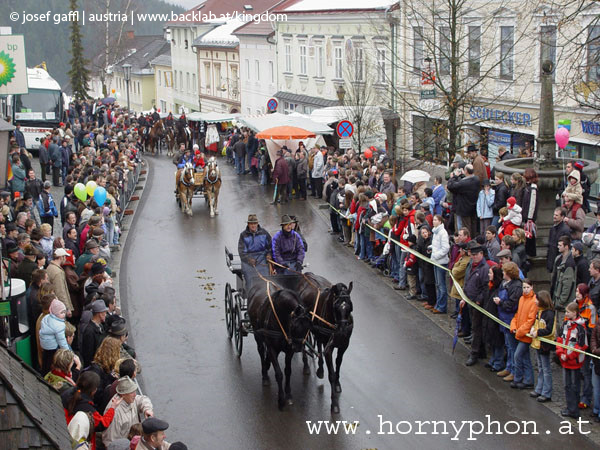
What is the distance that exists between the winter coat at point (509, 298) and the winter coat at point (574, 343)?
→ 4.04 feet

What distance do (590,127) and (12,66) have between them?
619 inches

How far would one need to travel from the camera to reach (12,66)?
2078 centimetres

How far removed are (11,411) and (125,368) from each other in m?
3.72

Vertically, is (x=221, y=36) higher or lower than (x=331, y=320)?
higher

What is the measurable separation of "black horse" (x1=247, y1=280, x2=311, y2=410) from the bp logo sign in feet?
37.4

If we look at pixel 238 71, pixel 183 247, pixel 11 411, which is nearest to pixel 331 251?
pixel 183 247

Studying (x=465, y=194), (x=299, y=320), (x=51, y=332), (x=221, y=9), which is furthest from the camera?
(x=221, y=9)

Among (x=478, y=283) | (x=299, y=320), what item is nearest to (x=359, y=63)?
Result: (x=478, y=283)

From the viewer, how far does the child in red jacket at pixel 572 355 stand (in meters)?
10.5

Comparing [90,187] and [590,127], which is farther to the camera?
[590,127]

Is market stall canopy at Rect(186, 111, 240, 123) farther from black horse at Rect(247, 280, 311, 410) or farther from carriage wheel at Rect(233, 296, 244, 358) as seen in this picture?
black horse at Rect(247, 280, 311, 410)

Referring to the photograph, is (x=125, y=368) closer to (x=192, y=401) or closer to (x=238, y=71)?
(x=192, y=401)

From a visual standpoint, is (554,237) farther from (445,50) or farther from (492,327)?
(445,50)

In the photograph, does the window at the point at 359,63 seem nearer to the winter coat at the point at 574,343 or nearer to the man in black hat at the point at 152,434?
the winter coat at the point at 574,343
